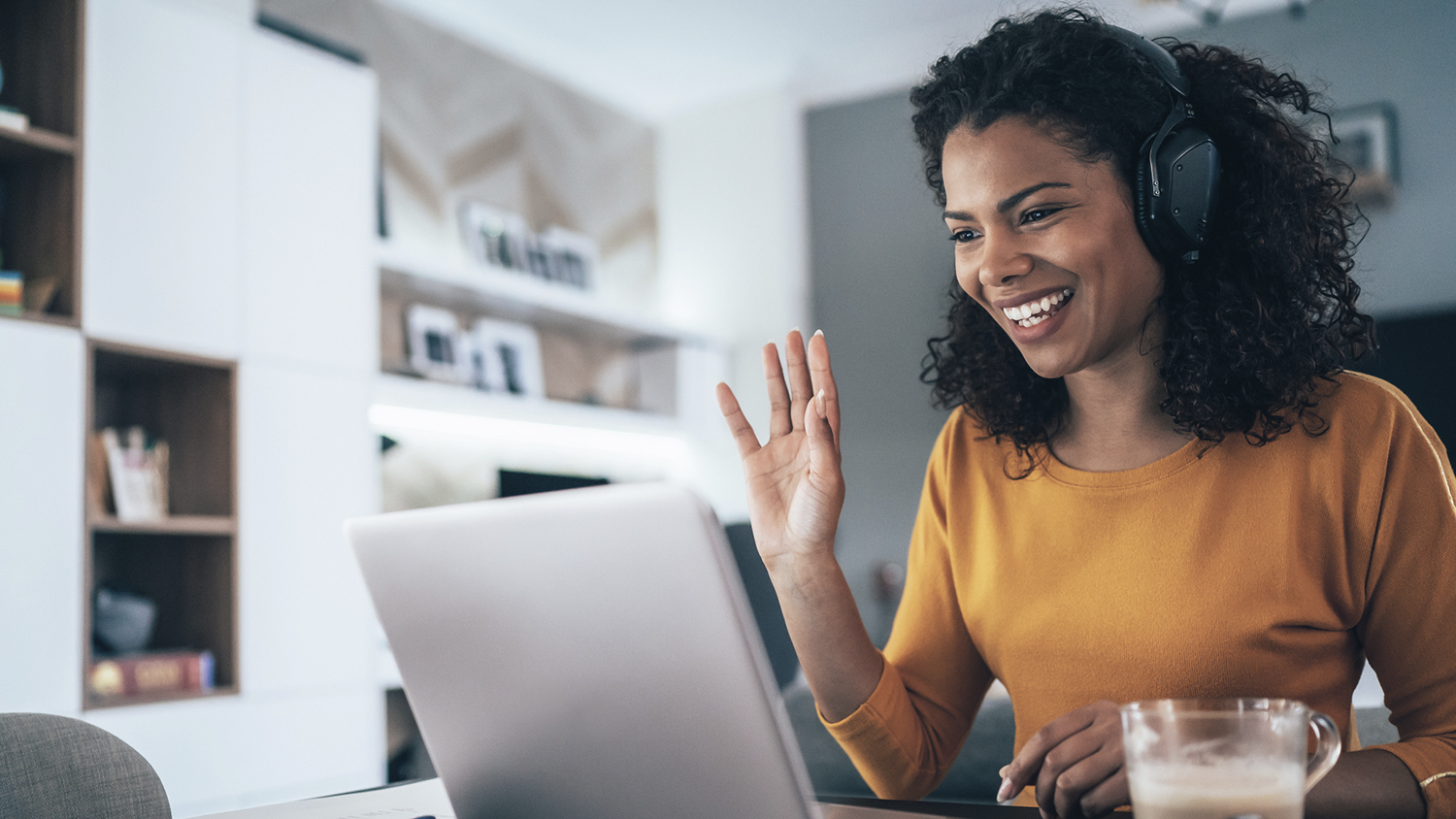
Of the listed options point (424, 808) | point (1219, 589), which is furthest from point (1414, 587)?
point (424, 808)

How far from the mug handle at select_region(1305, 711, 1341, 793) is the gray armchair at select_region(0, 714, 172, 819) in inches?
31.3

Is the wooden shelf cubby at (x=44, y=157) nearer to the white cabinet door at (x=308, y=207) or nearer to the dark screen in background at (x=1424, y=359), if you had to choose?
the white cabinet door at (x=308, y=207)

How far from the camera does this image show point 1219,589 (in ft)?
3.18

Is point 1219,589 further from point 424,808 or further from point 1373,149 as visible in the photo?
point 1373,149

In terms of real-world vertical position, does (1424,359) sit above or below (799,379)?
above

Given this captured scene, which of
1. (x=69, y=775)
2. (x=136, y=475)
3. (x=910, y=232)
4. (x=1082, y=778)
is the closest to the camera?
(x=1082, y=778)

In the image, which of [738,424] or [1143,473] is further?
[1143,473]

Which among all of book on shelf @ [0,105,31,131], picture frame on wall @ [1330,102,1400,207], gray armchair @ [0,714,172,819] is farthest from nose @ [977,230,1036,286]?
picture frame on wall @ [1330,102,1400,207]

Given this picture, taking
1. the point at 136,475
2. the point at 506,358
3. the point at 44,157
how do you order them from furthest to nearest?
the point at 506,358, the point at 136,475, the point at 44,157

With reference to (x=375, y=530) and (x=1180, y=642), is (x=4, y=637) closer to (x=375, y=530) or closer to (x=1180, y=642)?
(x=375, y=530)

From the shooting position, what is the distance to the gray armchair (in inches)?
32.5

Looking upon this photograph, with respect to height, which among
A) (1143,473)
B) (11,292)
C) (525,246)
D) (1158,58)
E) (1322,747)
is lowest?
(1322,747)

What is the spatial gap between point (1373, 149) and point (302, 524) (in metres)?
3.47

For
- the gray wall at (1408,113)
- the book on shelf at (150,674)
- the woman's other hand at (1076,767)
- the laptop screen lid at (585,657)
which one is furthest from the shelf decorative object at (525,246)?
the woman's other hand at (1076,767)
